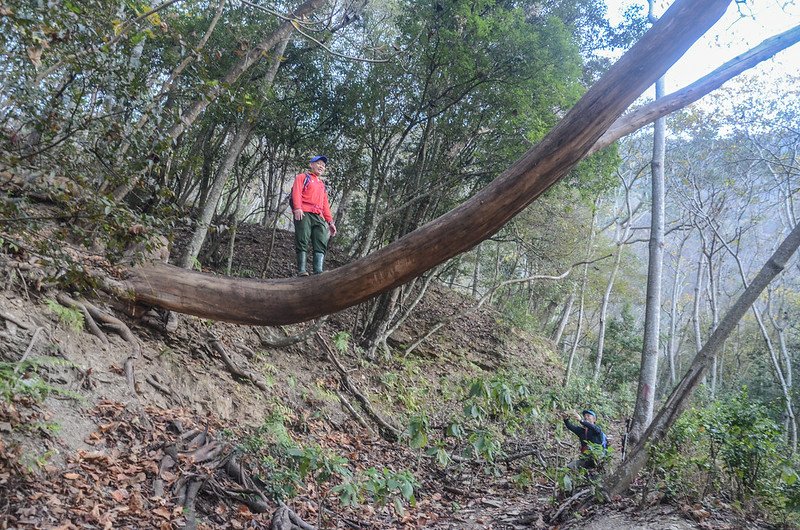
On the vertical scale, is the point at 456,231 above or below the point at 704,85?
below

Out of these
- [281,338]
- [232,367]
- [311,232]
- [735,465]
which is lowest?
[232,367]

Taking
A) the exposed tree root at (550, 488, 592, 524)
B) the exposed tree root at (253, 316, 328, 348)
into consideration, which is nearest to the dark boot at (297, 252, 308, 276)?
the exposed tree root at (253, 316, 328, 348)

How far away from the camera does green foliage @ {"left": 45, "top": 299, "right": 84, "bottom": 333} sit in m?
5.53

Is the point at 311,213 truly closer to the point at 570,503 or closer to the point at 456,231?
the point at 456,231

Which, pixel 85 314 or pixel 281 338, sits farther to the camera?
pixel 281 338

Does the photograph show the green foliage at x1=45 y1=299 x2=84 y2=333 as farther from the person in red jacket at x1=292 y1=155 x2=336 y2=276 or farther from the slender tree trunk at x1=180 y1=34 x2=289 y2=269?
the person in red jacket at x1=292 y1=155 x2=336 y2=276

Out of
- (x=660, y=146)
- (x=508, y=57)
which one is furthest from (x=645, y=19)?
(x=508, y=57)

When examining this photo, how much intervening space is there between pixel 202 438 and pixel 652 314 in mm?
6832

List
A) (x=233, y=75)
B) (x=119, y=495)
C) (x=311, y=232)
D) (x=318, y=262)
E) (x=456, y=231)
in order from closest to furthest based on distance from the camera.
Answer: (x=119, y=495), (x=456, y=231), (x=233, y=75), (x=318, y=262), (x=311, y=232)

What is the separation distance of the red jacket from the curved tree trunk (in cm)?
197

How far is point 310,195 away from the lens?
7.73m

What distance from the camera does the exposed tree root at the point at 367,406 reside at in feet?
29.8

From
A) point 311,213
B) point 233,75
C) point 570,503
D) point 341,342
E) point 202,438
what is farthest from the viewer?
point 341,342

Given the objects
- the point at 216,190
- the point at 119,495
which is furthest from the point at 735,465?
the point at 216,190
